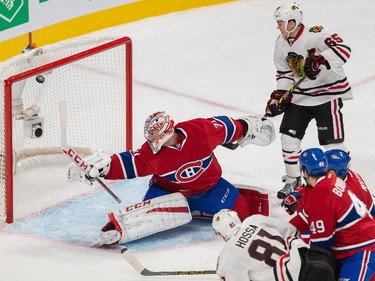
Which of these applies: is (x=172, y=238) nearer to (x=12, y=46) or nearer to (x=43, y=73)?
(x=43, y=73)

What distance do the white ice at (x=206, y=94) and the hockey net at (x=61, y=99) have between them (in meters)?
0.17

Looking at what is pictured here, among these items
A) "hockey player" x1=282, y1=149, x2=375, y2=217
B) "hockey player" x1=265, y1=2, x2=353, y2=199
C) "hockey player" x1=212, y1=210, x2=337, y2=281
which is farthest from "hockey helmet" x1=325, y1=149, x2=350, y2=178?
"hockey player" x1=265, y1=2, x2=353, y2=199

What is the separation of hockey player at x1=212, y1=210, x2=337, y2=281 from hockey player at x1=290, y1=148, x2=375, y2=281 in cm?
7

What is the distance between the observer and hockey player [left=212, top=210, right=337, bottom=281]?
3625 millimetres

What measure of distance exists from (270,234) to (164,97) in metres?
2.86

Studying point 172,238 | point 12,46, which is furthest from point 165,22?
point 172,238

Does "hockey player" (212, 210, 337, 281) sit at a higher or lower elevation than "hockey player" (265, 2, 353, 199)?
lower

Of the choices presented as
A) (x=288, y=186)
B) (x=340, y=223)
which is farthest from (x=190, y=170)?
(x=340, y=223)

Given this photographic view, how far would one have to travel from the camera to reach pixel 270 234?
3732mm

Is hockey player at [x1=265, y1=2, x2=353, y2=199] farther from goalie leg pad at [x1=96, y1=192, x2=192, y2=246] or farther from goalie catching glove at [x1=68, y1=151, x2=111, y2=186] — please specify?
goalie catching glove at [x1=68, y1=151, x2=111, y2=186]

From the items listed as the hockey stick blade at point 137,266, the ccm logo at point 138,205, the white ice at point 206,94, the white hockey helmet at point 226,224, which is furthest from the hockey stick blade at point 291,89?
the white hockey helmet at point 226,224

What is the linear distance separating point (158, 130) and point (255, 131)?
1.84 ft

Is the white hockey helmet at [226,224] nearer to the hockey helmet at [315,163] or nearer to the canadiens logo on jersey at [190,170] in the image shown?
the hockey helmet at [315,163]

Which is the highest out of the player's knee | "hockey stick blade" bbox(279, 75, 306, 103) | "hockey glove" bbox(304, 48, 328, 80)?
"hockey glove" bbox(304, 48, 328, 80)
